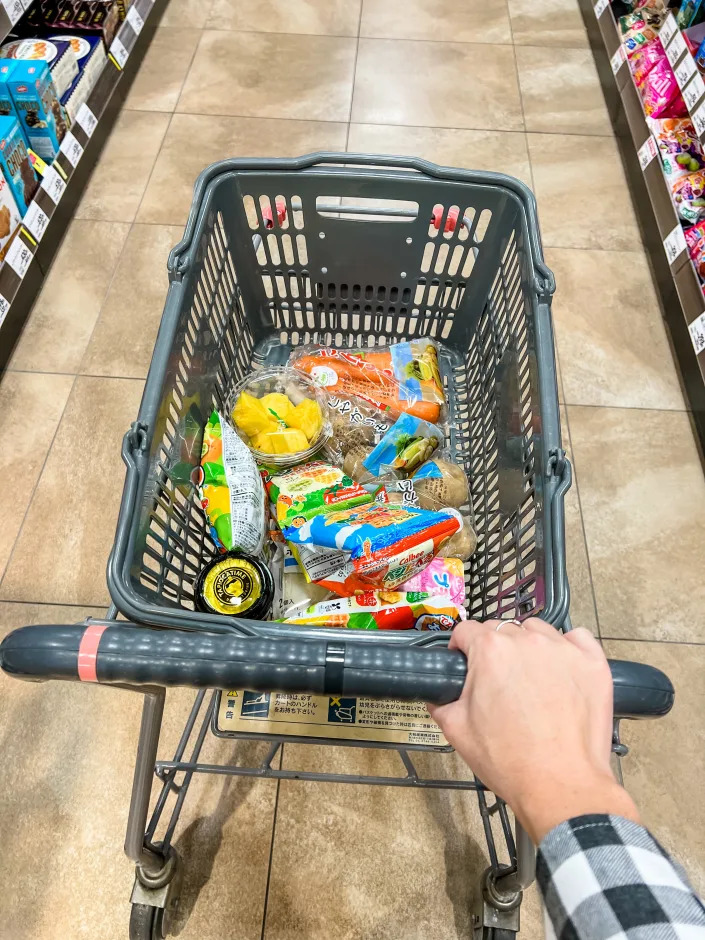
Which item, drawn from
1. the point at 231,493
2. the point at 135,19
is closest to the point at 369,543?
the point at 231,493

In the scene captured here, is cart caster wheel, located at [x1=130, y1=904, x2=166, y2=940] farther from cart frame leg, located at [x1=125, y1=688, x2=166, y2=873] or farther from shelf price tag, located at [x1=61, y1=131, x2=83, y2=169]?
shelf price tag, located at [x1=61, y1=131, x2=83, y2=169]

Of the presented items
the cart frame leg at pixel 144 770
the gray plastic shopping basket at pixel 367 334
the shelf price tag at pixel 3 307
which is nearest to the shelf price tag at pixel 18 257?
the shelf price tag at pixel 3 307

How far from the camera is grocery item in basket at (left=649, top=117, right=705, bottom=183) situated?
79.0 inches

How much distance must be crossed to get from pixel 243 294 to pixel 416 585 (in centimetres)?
69

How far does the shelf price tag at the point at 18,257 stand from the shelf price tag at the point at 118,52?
0.96 meters

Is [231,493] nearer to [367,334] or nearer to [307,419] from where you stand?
[307,419]

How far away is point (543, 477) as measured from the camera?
2.61ft

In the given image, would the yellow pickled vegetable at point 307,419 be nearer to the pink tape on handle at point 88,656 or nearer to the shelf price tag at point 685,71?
the pink tape on handle at point 88,656

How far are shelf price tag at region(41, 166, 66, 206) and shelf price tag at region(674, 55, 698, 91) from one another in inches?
74.5

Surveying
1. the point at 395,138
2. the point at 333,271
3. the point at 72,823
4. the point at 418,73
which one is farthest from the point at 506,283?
the point at 418,73

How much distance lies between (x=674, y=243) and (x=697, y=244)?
0.33 ft

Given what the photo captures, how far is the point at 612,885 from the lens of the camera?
0.45 meters

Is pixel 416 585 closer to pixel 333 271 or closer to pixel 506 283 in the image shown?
pixel 506 283

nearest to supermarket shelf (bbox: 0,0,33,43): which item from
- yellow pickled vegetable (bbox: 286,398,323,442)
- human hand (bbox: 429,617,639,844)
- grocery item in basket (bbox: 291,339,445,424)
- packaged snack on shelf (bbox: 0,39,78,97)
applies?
packaged snack on shelf (bbox: 0,39,78,97)
